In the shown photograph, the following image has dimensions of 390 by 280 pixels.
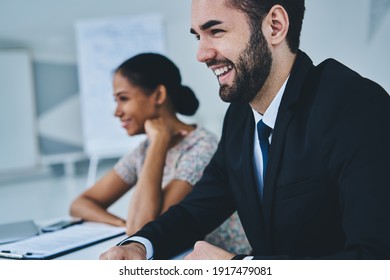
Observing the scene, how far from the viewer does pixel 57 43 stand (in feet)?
18.8

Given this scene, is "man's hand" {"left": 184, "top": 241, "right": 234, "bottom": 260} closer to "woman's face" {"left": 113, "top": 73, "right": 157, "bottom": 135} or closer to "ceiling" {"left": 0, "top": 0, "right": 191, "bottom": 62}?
"woman's face" {"left": 113, "top": 73, "right": 157, "bottom": 135}

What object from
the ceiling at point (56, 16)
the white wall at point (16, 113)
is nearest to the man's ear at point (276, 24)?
the ceiling at point (56, 16)

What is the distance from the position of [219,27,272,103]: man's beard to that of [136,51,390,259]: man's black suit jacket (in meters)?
0.08

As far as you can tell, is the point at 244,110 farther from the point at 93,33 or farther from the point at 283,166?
the point at 93,33

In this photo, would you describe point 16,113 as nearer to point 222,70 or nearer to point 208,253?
point 222,70

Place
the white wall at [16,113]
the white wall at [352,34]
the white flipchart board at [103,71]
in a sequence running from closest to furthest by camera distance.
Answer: the white wall at [352,34] → the white flipchart board at [103,71] → the white wall at [16,113]

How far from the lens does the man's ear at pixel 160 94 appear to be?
1.74 meters

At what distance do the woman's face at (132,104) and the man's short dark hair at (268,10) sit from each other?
28.7 inches

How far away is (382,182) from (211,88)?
467cm

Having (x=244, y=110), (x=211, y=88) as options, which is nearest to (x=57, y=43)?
(x=211, y=88)

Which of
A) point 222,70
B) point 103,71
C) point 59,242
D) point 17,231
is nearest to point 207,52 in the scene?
point 222,70

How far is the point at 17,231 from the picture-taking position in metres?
1.37

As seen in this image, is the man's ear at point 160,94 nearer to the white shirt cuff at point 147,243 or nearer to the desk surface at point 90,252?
the desk surface at point 90,252

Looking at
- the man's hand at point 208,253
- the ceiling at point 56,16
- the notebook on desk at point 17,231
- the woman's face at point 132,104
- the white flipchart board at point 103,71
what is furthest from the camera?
the ceiling at point 56,16
